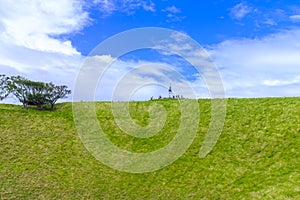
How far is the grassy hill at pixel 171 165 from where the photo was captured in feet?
100

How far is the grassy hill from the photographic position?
30.6 metres

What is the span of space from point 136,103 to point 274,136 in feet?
60.5

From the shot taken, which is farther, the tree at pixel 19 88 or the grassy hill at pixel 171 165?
the tree at pixel 19 88

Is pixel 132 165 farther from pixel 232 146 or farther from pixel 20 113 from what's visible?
pixel 20 113

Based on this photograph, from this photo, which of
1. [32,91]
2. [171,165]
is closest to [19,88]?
[32,91]

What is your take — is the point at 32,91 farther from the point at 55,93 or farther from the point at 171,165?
the point at 171,165

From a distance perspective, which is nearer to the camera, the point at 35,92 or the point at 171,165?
the point at 171,165

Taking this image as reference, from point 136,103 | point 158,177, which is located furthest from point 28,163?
point 136,103

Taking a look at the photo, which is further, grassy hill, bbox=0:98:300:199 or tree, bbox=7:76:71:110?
tree, bbox=7:76:71:110

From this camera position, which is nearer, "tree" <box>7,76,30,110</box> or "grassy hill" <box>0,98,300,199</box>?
"grassy hill" <box>0,98,300,199</box>

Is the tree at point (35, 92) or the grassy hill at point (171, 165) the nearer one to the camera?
the grassy hill at point (171, 165)

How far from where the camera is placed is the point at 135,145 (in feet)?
129

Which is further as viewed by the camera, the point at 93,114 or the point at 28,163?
the point at 93,114

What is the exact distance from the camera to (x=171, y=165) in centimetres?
3506
